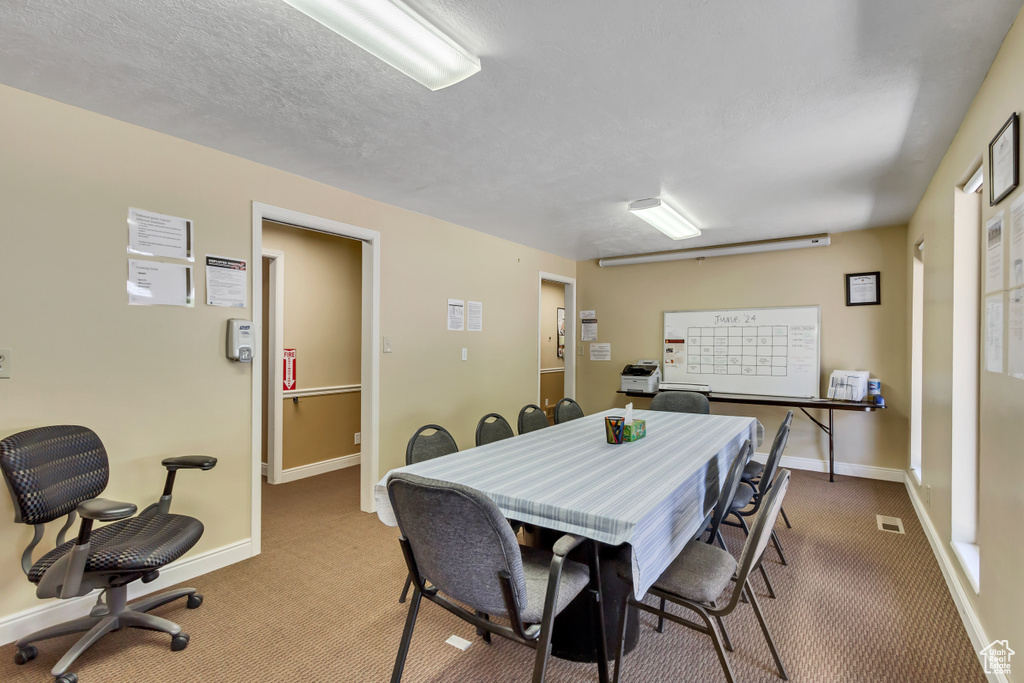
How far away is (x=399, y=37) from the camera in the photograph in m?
1.60

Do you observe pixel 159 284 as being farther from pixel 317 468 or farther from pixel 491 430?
pixel 317 468

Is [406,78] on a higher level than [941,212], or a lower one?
higher

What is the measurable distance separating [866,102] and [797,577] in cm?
240

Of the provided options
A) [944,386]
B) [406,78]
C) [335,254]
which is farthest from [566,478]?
[335,254]

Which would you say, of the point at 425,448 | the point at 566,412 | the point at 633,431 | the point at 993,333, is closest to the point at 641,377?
the point at 566,412

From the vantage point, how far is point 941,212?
2758 mm

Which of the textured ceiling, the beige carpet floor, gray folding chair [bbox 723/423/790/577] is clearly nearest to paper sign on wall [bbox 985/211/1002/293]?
the textured ceiling

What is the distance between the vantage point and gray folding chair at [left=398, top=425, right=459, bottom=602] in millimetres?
2393

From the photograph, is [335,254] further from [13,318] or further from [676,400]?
[676,400]

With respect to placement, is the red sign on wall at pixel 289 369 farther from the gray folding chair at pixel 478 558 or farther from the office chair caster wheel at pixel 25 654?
the gray folding chair at pixel 478 558

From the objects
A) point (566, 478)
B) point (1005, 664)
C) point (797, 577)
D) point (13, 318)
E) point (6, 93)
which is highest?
point (6, 93)

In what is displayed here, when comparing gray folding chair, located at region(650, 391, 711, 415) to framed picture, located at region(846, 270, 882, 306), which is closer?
gray folding chair, located at region(650, 391, 711, 415)

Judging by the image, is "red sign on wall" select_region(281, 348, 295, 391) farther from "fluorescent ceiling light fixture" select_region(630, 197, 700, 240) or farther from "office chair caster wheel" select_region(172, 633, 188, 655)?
"fluorescent ceiling light fixture" select_region(630, 197, 700, 240)

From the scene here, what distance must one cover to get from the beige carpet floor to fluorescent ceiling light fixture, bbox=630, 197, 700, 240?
244 cm
